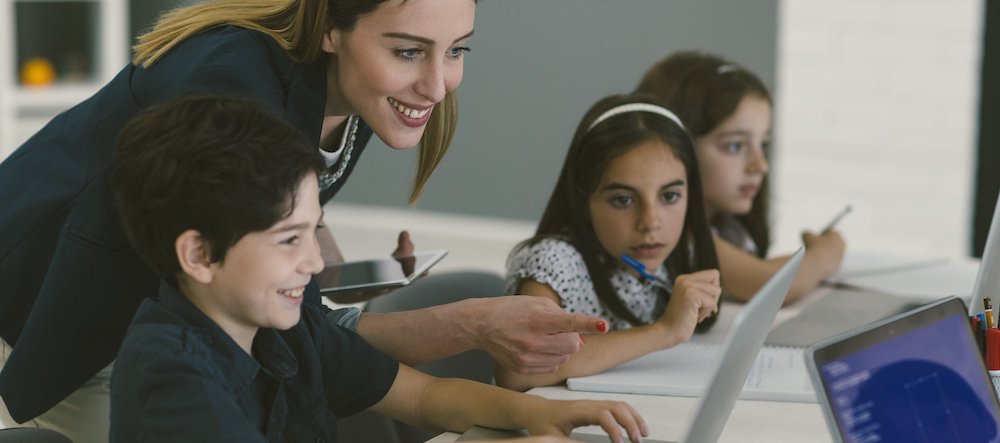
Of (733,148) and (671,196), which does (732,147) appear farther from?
(671,196)

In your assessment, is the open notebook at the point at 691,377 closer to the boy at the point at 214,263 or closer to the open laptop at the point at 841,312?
the open laptop at the point at 841,312

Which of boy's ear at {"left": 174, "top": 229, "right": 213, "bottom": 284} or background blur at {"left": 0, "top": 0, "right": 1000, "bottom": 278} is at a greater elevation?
boy's ear at {"left": 174, "top": 229, "right": 213, "bottom": 284}

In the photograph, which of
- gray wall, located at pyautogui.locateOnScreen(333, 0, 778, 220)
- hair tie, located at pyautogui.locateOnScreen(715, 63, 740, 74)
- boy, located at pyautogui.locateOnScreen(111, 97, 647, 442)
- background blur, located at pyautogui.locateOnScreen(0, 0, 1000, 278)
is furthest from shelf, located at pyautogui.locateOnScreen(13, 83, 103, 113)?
boy, located at pyautogui.locateOnScreen(111, 97, 647, 442)

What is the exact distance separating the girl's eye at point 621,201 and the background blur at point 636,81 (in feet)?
6.28

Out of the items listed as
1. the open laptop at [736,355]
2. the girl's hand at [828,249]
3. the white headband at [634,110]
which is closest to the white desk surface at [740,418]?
the open laptop at [736,355]

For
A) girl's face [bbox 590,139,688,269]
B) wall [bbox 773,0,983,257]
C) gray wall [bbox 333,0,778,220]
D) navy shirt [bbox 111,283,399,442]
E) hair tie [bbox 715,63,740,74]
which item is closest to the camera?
navy shirt [bbox 111,283,399,442]

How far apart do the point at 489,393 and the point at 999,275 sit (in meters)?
0.65

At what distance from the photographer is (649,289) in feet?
6.93

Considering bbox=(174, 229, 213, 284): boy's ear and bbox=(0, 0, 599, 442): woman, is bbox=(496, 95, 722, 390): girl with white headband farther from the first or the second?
bbox=(174, 229, 213, 284): boy's ear

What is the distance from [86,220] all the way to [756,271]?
4.15 ft

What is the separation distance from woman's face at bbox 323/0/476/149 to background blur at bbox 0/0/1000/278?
241cm

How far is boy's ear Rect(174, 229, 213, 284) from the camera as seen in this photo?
124 centimetres

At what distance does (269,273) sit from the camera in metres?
1.25

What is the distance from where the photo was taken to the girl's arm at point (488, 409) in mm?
1395
